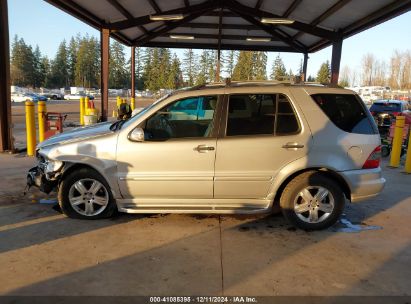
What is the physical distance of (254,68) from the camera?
198 ft

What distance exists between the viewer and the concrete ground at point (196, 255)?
11.3 ft

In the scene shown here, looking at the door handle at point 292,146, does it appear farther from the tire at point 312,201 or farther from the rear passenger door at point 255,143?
the tire at point 312,201

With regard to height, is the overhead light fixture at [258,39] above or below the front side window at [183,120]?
above

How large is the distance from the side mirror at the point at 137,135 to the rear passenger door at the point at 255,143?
0.96 metres

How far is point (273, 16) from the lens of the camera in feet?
47.0

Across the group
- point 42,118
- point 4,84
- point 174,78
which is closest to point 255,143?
point 42,118

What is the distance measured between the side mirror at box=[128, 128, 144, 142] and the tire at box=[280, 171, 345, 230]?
193cm

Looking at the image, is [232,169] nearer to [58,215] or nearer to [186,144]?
[186,144]

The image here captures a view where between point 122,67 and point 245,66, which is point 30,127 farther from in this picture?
point 122,67

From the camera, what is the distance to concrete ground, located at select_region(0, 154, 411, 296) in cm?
344

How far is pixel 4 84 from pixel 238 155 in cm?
722

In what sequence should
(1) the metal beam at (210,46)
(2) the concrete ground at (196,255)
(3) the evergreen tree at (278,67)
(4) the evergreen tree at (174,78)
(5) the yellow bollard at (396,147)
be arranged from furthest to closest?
(3) the evergreen tree at (278,67)
(4) the evergreen tree at (174,78)
(1) the metal beam at (210,46)
(5) the yellow bollard at (396,147)
(2) the concrete ground at (196,255)

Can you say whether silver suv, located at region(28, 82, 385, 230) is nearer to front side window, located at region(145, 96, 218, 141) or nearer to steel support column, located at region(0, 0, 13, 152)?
front side window, located at region(145, 96, 218, 141)

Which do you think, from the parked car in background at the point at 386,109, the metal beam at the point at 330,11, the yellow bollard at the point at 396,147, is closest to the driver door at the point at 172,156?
the yellow bollard at the point at 396,147
